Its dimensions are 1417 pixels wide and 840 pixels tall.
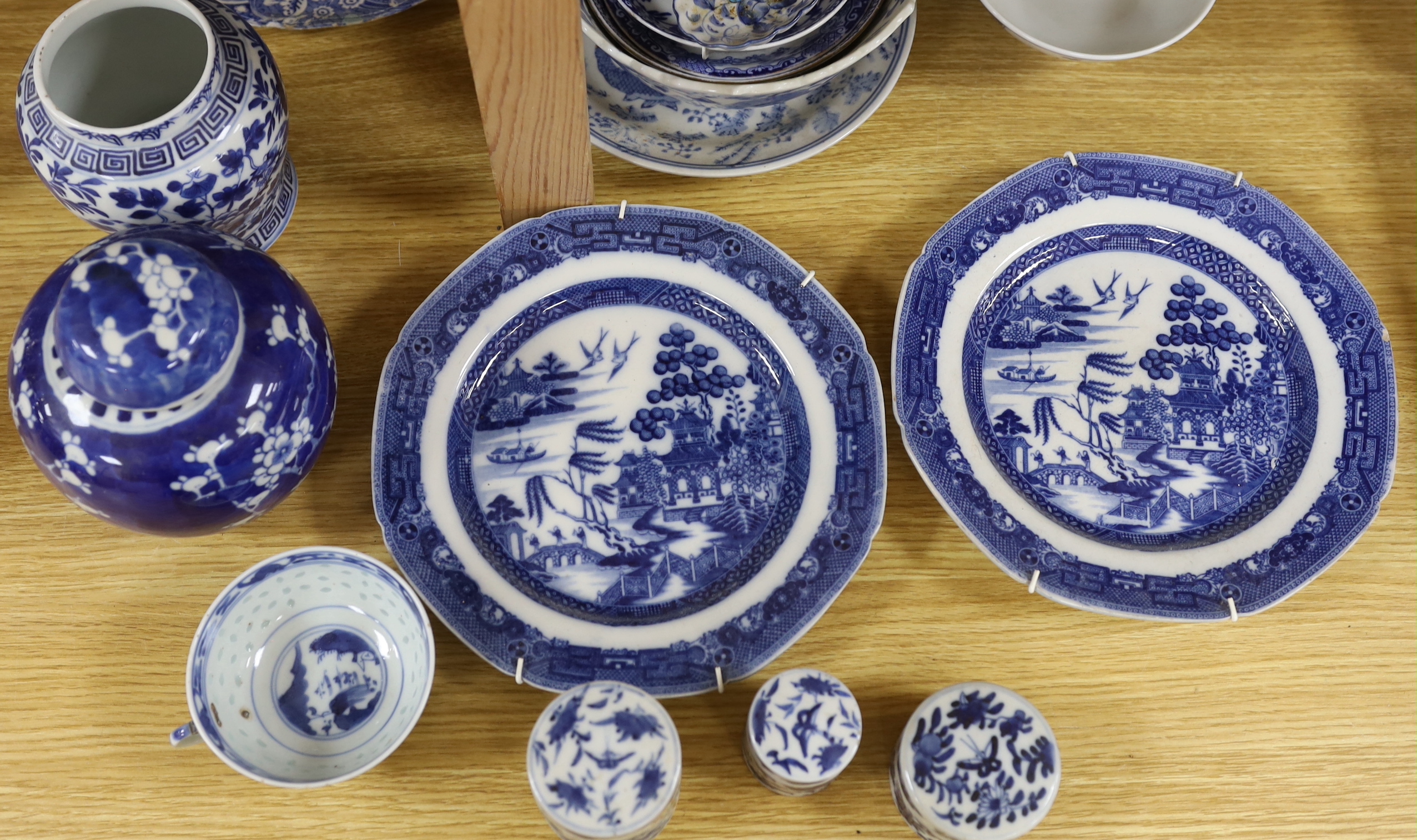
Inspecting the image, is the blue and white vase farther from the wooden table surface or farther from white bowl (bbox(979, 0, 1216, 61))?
white bowl (bbox(979, 0, 1216, 61))

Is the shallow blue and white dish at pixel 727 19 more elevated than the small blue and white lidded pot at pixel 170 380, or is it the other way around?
the shallow blue and white dish at pixel 727 19

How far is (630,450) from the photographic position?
987 millimetres

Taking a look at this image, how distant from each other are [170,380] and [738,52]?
60 centimetres

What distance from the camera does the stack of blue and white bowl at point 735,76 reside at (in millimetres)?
992

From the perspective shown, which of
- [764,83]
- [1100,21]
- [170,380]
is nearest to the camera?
[170,380]

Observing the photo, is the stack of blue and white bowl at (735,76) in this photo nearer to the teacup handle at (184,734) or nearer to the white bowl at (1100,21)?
the white bowl at (1100,21)

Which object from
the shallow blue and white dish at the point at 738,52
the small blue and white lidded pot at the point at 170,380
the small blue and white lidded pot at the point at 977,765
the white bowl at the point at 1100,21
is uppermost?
the white bowl at the point at 1100,21

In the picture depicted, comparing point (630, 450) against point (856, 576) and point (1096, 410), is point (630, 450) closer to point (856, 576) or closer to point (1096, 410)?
point (856, 576)

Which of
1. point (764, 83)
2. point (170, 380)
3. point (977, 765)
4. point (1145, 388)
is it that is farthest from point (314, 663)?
point (1145, 388)

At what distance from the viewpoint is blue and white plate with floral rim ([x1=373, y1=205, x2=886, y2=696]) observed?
0.90 meters

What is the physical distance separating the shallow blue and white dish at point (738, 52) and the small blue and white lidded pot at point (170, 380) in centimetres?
42

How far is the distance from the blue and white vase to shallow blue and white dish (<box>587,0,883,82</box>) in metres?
0.33

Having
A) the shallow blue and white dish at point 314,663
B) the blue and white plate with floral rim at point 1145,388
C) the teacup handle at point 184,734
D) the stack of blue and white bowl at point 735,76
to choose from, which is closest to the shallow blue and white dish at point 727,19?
the stack of blue and white bowl at point 735,76

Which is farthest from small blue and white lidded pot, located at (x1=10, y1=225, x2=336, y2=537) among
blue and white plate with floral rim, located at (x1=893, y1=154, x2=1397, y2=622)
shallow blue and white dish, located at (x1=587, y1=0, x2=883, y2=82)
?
blue and white plate with floral rim, located at (x1=893, y1=154, x2=1397, y2=622)
